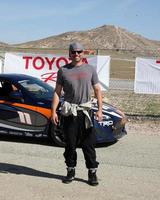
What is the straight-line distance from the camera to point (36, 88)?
30.4 feet

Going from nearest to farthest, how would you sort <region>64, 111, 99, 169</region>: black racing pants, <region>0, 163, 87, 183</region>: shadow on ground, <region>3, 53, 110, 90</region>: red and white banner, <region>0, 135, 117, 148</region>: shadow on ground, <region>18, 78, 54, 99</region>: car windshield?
<region>64, 111, 99, 169</region>: black racing pants, <region>0, 163, 87, 183</region>: shadow on ground, <region>0, 135, 117, 148</region>: shadow on ground, <region>18, 78, 54, 99</region>: car windshield, <region>3, 53, 110, 90</region>: red and white banner

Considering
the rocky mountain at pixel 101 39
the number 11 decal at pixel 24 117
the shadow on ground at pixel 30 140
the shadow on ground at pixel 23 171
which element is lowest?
the shadow on ground at pixel 30 140

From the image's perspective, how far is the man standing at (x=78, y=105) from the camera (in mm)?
5977

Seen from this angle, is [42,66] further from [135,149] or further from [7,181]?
[7,181]

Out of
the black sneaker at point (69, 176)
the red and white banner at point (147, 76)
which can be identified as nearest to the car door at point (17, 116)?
the black sneaker at point (69, 176)

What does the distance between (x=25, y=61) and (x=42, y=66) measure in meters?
0.51

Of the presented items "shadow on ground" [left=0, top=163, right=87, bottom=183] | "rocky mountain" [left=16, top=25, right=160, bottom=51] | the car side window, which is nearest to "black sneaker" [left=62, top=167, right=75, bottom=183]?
"shadow on ground" [left=0, top=163, right=87, bottom=183]

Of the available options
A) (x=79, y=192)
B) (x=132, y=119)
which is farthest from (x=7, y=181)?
(x=132, y=119)

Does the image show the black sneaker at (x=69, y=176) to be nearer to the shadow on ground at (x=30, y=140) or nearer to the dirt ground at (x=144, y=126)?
the shadow on ground at (x=30, y=140)

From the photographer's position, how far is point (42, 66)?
1268cm

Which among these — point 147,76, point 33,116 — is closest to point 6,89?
point 33,116

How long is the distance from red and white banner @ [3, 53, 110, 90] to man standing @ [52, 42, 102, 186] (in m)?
6.26

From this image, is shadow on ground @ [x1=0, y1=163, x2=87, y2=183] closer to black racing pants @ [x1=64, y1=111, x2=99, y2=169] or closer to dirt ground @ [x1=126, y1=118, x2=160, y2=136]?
black racing pants @ [x1=64, y1=111, x2=99, y2=169]

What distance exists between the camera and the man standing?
5977 mm
